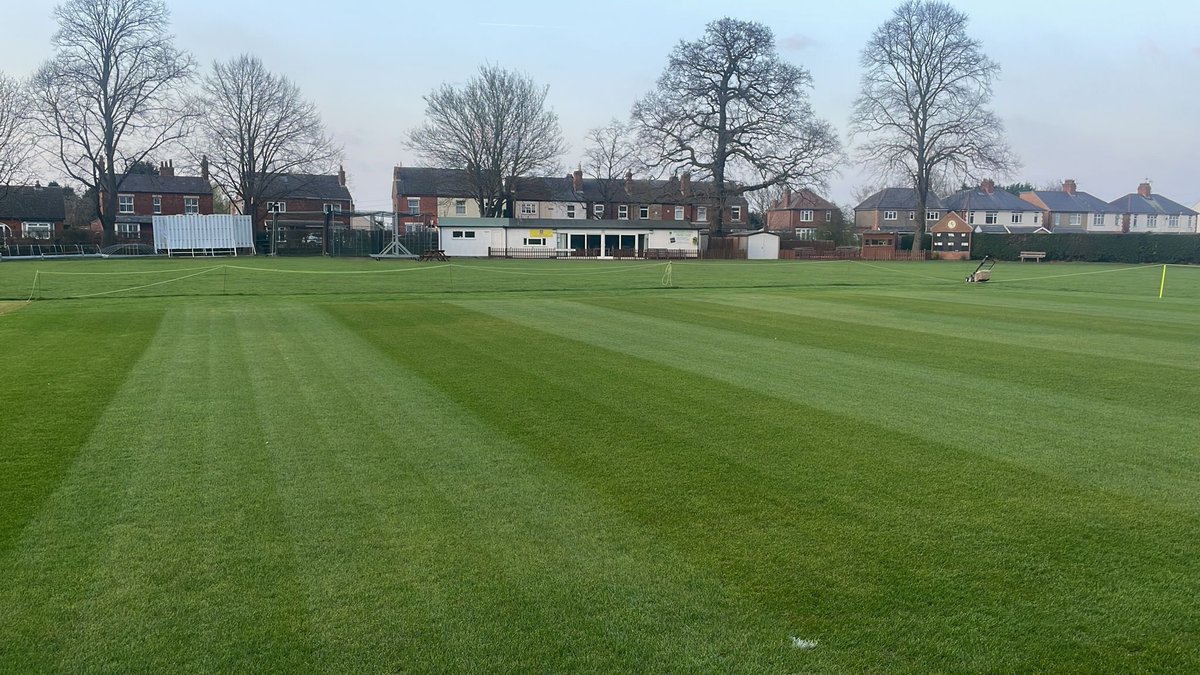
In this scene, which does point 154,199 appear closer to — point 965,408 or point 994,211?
point 965,408

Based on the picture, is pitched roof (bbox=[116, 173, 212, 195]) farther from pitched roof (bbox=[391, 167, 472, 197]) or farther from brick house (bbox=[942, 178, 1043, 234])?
brick house (bbox=[942, 178, 1043, 234])

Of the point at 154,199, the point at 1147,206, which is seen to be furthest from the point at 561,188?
the point at 1147,206

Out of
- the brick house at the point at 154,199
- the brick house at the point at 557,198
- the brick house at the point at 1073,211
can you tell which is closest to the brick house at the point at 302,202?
the brick house at the point at 557,198

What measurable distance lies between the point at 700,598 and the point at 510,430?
3487 mm

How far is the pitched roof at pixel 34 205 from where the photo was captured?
68.9 meters

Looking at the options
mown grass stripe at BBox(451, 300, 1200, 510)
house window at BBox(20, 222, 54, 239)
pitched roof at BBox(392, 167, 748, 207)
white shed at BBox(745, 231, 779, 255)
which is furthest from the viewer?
pitched roof at BBox(392, 167, 748, 207)

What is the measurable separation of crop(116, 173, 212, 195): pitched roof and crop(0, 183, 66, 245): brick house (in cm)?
577

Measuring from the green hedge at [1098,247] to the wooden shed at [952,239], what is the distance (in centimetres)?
112

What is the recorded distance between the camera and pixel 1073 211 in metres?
92.3

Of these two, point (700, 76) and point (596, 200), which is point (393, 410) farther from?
point (596, 200)

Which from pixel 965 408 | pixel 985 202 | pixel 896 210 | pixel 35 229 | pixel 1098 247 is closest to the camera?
pixel 965 408

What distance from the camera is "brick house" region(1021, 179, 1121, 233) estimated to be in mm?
92188

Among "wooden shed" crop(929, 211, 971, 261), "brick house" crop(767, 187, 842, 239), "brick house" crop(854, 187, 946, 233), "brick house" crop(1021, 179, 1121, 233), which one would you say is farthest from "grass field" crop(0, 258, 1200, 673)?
"brick house" crop(1021, 179, 1121, 233)

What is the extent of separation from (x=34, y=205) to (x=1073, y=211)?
109 metres
